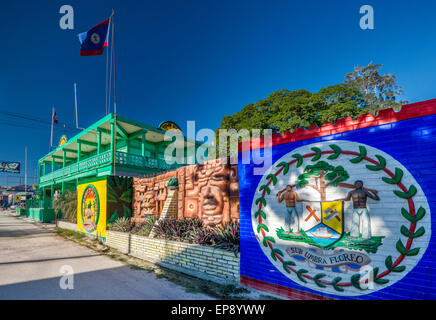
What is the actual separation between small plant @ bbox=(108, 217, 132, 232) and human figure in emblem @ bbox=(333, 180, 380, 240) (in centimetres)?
900

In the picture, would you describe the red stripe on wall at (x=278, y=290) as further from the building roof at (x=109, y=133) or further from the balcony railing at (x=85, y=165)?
the balcony railing at (x=85, y=165)

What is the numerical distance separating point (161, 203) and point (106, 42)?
9015mm

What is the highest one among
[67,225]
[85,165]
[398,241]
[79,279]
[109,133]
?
[109,133]

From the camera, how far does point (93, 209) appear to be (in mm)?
12219

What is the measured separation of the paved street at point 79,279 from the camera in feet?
16.0

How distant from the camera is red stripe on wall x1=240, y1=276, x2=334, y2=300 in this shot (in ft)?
14.2

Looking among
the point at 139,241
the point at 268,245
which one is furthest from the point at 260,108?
the point at 268,245

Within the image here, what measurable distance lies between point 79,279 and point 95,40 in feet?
38.1

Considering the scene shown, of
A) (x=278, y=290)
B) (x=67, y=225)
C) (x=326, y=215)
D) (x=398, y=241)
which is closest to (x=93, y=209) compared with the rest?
(x=67, y=225)

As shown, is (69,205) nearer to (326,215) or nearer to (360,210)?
(326,215)

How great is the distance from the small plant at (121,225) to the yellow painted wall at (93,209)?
625mm

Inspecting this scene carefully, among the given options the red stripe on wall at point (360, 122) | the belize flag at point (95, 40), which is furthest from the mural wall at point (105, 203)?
the red stripe on wall at point (360, 122)

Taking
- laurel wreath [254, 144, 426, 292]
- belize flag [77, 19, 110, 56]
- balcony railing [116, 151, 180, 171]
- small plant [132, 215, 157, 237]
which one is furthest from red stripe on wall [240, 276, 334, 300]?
balcony railing [116, 151, 180, 171]
